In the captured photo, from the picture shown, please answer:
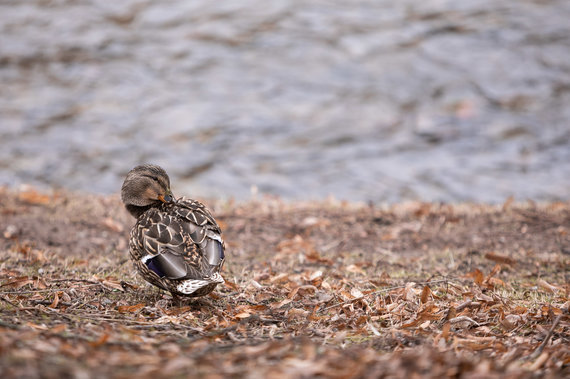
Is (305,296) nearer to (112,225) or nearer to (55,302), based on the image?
(55,302)

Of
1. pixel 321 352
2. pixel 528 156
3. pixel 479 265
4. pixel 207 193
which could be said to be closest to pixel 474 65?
pixel 528 156

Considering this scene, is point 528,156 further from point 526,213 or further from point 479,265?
point 479,265

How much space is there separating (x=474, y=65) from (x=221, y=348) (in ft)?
49.2

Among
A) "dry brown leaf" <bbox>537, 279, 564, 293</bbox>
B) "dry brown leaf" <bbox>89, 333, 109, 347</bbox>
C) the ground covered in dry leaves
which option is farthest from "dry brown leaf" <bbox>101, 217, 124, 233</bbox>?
"dry brown leaf" <bbox>537, 279, 564, 293</bbox>

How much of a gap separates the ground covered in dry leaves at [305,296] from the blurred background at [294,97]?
424 cm

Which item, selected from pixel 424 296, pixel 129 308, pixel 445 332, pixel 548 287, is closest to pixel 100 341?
pixel 129 308

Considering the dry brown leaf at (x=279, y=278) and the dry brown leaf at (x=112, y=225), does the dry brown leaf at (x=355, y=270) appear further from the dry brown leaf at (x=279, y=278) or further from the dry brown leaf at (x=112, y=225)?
the dry brown leaf at (x=112, y=225)

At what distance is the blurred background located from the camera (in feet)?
45.4

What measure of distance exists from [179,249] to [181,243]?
0.16 ft

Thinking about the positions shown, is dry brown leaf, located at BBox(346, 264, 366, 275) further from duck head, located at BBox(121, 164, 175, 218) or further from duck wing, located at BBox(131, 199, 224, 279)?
duck head, located at BBox(121, 164, 175, 218)

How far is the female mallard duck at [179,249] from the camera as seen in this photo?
4578mm

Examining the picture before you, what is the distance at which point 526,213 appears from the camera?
8.97 m

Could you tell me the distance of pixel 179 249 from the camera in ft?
15.5

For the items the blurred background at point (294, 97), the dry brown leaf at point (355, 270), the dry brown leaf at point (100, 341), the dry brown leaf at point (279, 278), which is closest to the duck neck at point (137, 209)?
the dry brown leaf at point (279, 278)
